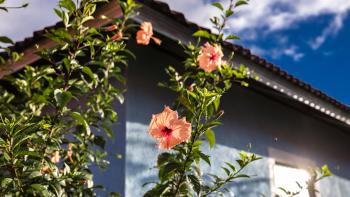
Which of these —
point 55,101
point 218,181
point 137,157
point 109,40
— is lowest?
point 218,181

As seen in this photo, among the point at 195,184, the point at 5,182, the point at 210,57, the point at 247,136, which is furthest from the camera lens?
the point at 247,136

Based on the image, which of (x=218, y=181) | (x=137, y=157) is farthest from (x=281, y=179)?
(x=218, y=181)

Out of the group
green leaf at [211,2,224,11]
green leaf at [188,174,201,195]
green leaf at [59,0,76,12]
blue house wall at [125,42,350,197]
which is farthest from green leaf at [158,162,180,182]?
green leaf at [211,2,224,11]

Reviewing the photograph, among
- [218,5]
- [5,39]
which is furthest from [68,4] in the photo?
[218,5]

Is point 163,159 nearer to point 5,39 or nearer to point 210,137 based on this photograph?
point 210,137

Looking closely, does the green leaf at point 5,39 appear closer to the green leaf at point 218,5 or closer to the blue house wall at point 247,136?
the blue house wall at point 247,136

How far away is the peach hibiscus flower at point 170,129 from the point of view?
1.80 m

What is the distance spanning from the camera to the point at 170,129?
1.83 m

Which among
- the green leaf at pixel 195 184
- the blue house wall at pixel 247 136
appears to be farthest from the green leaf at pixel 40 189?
the blue house wall at pixel 247 136

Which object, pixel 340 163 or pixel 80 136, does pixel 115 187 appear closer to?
pixel 80 136

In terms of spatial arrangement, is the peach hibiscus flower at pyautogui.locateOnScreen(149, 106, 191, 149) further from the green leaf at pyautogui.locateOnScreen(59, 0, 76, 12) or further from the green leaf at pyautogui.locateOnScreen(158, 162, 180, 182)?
the green leaf at pyautogui.locateOnScreen(59, 0, 76, 12)

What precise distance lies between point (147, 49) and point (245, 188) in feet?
5.26

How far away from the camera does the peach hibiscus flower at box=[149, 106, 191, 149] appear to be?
180cm

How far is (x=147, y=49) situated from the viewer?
3729 mm
